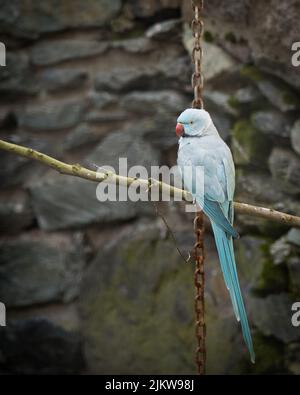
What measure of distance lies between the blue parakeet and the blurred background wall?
1.65 ft

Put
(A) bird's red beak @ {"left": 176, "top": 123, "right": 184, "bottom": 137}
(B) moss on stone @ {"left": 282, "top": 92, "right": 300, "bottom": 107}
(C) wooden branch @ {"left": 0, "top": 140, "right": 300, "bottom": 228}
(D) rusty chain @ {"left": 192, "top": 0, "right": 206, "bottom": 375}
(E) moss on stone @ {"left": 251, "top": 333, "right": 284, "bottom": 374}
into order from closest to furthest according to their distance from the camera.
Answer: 1. (C) wooden branch @ {"left": 0, "top": 140, "right": 300, "bottom": 228}
2. (D) rusty chain @ {"left": 192, "top": 0, "right": 206, "bottom": 375}
3. (A) bird's red beak @ {"left": 176, "top": 123, "right": 184, "bottom": 137}
4. (B) moss on stone @ {"left": 282, "top": 92, "right": 300, "bottom": 107}
5. (E) moss on stone @ {"left": 251, "top": 333, "right": 284, "bottom": 374}

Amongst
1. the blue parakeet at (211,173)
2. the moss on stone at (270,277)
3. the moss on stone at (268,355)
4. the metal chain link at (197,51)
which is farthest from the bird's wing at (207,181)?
the moss on stone at (268,355)

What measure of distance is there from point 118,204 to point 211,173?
0.86 m

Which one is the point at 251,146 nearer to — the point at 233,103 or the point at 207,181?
the point at 233,103

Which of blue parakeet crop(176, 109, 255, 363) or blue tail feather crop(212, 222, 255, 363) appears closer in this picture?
blue tail feather crop(212, 222, 255, 363)

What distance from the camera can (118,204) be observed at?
261cm

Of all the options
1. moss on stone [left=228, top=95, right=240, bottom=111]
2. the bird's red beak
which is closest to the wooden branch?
the bird's red beak

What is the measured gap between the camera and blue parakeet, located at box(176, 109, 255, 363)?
1741 millimetres

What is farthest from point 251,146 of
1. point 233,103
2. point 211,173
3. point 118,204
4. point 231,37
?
point 118,204

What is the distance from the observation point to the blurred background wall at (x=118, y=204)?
233 centimetres

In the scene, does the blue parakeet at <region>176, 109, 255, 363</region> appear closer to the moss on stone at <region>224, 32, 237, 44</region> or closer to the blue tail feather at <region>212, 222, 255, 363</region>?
the blue tail feather at <region>212, 222, 255, 363</region>

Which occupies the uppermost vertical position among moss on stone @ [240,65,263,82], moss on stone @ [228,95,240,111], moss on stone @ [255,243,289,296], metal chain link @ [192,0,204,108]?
moss on stone @ [240,65,263,82]

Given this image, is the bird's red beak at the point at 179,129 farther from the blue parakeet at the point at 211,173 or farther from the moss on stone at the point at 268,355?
the moss on stone at the point at 268,355
